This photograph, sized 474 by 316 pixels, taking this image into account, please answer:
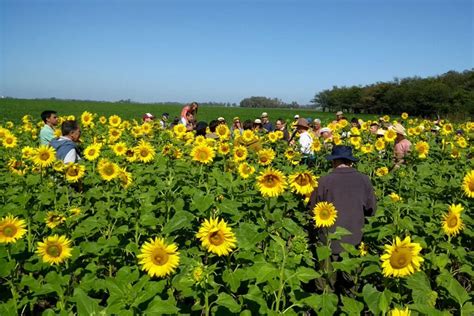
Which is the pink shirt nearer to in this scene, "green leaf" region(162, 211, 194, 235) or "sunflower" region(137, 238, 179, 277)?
"green leaf" region(162, 211, 194, 235)

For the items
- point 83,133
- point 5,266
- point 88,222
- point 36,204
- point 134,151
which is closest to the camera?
point 5,266

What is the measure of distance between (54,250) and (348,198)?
2689 millimetres

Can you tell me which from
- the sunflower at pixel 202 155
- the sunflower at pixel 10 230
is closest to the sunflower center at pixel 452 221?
the sunflower at pixel 202 155

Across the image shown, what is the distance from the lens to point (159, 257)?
239 centimetres

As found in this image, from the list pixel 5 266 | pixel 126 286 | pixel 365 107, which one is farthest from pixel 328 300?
pixel 365 107

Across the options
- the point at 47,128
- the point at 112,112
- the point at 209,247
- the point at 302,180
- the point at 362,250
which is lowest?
the point at 362,250

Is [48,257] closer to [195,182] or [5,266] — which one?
[5,266]

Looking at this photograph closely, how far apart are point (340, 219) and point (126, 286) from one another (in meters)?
2.44

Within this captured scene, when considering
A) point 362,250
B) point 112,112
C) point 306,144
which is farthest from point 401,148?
point 112,112

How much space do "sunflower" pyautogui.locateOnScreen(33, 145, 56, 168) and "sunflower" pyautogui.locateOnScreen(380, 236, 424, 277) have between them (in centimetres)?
370

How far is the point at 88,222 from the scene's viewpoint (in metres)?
3.14

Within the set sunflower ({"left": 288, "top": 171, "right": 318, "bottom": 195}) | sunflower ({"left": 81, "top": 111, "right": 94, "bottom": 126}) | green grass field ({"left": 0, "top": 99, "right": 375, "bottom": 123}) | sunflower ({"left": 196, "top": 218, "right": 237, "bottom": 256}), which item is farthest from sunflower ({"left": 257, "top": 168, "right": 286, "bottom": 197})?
green grass field ({"left": 0, "top": 99, "right": 375, "bottom": 123})

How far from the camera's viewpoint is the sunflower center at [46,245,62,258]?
259cm

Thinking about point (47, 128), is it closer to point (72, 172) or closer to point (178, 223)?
point (72, 172)
